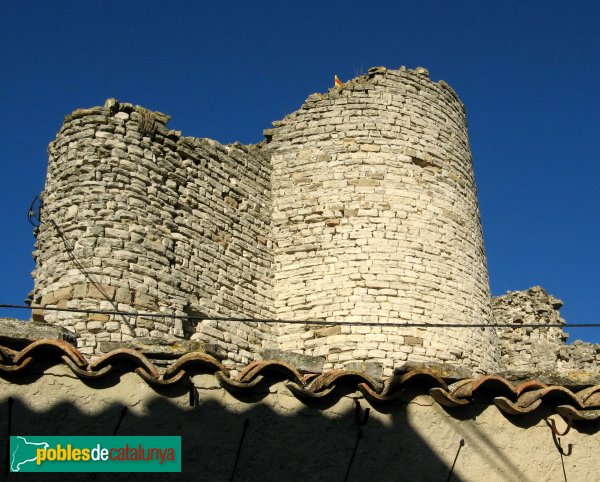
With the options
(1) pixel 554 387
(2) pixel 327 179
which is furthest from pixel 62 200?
(1) pixel 554 387

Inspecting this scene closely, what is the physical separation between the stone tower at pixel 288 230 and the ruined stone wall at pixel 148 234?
20mm

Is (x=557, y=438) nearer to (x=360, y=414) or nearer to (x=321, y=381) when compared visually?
(x=360, y=414)

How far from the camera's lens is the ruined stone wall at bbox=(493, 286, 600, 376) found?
1675 centimetres

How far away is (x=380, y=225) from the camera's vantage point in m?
13.2

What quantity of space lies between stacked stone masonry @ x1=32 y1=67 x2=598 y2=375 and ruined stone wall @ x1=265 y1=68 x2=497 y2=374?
0.08ft

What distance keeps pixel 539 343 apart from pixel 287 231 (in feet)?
20.1

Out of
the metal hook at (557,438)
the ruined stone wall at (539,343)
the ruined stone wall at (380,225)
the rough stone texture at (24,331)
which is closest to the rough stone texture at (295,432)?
the metal hook at (557,438)

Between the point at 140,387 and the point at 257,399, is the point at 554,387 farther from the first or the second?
the point at 140,387

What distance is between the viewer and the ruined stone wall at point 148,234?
11016mm

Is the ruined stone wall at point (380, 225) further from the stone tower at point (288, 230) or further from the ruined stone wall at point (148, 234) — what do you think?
the ruined stone wall at point (148, 234)

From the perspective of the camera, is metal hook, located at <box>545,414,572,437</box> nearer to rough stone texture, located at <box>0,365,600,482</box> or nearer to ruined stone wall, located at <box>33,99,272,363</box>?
rough stone texture, located at <box>0,365,600,482</box>

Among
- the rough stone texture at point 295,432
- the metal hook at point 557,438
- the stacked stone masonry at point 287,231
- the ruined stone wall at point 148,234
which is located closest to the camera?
the rough stone texture at point 295,432

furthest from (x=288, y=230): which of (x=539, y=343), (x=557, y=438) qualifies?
(x=557, y=438)

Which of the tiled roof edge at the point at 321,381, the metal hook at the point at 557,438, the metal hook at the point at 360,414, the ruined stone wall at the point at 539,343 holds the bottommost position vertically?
the metal hook at the point at 557,438
